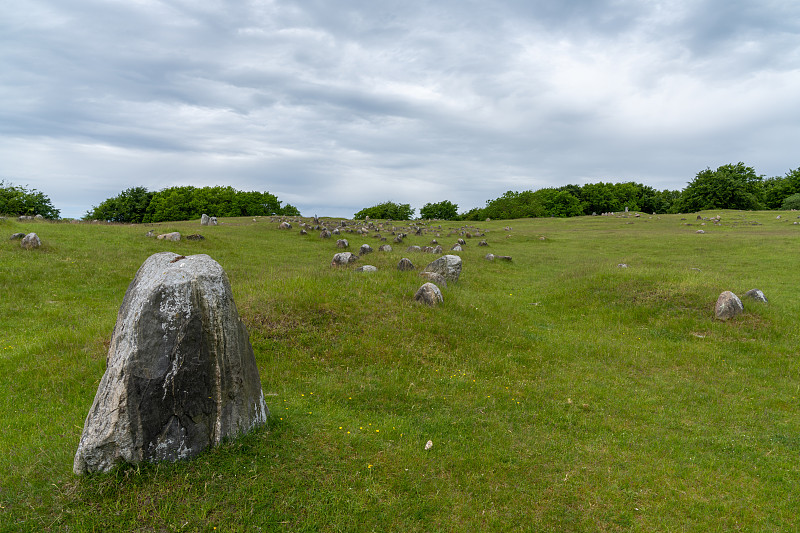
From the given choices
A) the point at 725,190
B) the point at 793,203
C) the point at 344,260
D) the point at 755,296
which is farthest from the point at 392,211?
the point at 755,296

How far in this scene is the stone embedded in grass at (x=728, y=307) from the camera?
18406 millimetres

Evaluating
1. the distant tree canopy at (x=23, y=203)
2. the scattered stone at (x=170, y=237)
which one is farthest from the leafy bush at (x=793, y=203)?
the distant tree canopy at (x=23, y=203)

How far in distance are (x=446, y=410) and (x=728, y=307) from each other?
1531cm

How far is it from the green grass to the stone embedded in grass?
1.55 ft

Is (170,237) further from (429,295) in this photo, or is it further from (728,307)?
(728,307)

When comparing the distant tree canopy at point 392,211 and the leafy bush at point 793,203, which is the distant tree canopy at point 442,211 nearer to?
the distant tree canopy at point 392,211

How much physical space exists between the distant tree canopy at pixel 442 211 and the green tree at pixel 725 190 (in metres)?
60.0

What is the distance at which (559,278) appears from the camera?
91.7 ft

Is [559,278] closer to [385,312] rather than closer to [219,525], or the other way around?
[385,312]

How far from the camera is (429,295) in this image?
17.8 m

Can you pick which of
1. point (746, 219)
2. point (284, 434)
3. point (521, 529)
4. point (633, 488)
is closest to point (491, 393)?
point (633, 488)

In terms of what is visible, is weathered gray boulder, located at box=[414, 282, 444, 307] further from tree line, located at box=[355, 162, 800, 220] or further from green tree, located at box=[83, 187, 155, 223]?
green tree, located at box=[83, 187, 155, 223]

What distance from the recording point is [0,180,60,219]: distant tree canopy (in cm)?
7444

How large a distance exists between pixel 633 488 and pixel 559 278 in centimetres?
2097
